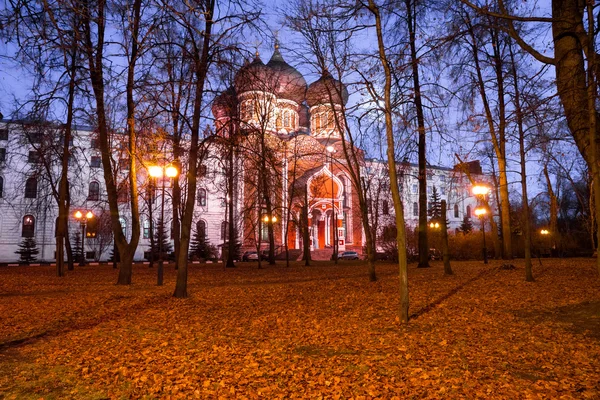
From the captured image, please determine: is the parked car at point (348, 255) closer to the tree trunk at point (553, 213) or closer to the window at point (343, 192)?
the window at point (343, 192)

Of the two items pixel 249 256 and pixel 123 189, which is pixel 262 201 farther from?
pixel 249 256

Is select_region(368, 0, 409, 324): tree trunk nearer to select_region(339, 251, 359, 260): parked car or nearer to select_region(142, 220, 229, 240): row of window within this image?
select_region(339, 251, 359, 260): parked car

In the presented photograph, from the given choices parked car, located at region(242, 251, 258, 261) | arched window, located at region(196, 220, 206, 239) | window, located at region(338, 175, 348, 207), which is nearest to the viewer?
parked car, located at region(242, 251, 258, 261)

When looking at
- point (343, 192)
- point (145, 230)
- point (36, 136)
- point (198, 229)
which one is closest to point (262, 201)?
point (36, 136)

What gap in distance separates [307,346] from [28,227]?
166 feet

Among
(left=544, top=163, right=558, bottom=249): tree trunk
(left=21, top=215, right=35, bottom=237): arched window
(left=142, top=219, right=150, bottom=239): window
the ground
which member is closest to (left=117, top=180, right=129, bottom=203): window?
the ground

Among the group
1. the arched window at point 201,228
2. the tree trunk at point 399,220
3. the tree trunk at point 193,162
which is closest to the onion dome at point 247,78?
the tree trunk at point 193,162

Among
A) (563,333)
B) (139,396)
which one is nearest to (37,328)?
(139,396)

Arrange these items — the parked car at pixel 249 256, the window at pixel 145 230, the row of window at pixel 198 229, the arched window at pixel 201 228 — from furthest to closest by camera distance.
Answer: the window at pixel 145 230 < the row of window at pixel 198 229 < the arched window at pixel 201 228 < the parked car at pixel 249 256

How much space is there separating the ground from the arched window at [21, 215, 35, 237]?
136 feet

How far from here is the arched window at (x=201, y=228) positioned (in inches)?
1988

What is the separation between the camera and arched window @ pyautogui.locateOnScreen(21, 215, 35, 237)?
48219 mm

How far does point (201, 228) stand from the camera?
2126 inches

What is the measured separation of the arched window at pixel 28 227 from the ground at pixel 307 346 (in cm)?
4132
